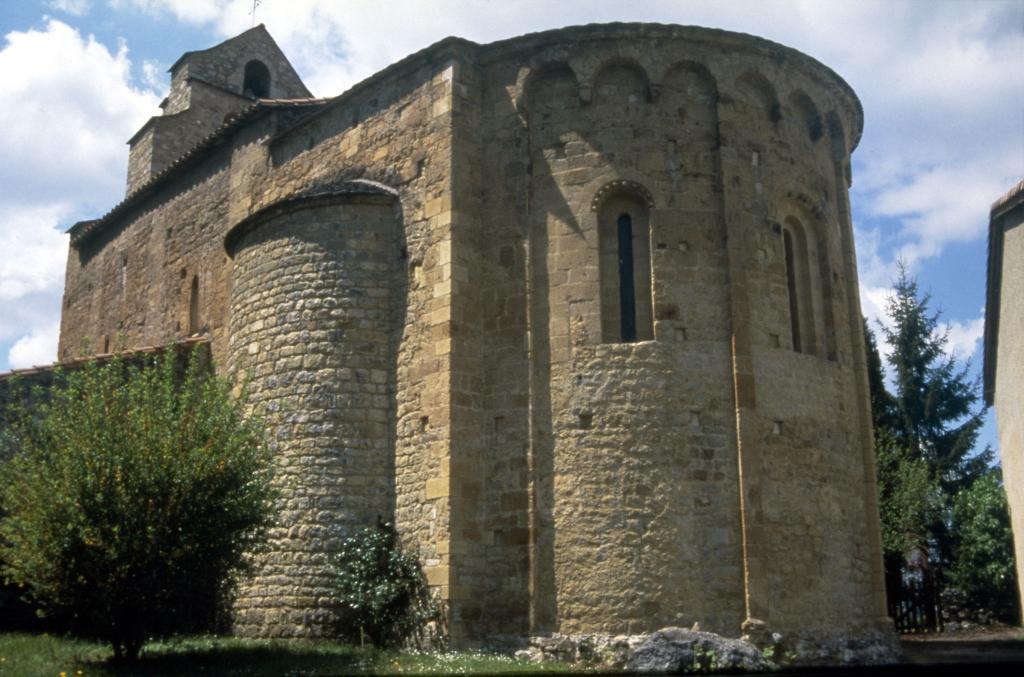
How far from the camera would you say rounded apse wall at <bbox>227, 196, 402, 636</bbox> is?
12336 millimetres

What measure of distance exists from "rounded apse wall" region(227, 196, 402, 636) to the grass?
0.77m

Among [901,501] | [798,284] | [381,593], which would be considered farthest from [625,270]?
[901,501]

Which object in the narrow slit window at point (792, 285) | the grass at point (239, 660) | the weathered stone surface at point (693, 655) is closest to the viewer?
the grass at point (239, 660)

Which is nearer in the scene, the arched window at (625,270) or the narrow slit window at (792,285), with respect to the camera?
the arched window at (625,270)

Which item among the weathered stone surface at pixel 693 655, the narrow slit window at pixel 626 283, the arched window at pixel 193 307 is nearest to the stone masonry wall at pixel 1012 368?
the narrow slit window at pixel 626 283

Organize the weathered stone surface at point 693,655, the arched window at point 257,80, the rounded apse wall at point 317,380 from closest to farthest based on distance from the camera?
the weathered stone surface at point 693,655
the rounded apse wall at point 317,380
the arched window at point 257,80

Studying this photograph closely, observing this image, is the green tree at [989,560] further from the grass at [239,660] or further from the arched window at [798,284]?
the grass at [239,660]

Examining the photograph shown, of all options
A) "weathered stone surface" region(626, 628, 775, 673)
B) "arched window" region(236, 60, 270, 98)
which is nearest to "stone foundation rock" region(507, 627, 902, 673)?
"weathered stone surface" region(626, 628, 775, 673)

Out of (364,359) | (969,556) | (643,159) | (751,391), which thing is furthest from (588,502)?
(969,556)

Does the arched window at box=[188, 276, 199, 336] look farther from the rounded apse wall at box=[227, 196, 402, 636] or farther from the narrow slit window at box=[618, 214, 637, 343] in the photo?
the narrow slit window at box=[618, 214, 637, 343]

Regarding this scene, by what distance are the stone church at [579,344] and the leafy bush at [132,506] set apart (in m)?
1.74

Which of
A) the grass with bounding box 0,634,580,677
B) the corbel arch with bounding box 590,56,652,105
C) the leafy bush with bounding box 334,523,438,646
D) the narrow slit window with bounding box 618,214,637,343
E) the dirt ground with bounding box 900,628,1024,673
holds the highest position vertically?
the corbel arch with bounding box 590,56,652,105

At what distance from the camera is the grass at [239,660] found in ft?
32.0

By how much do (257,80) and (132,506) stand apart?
18.3 meters
